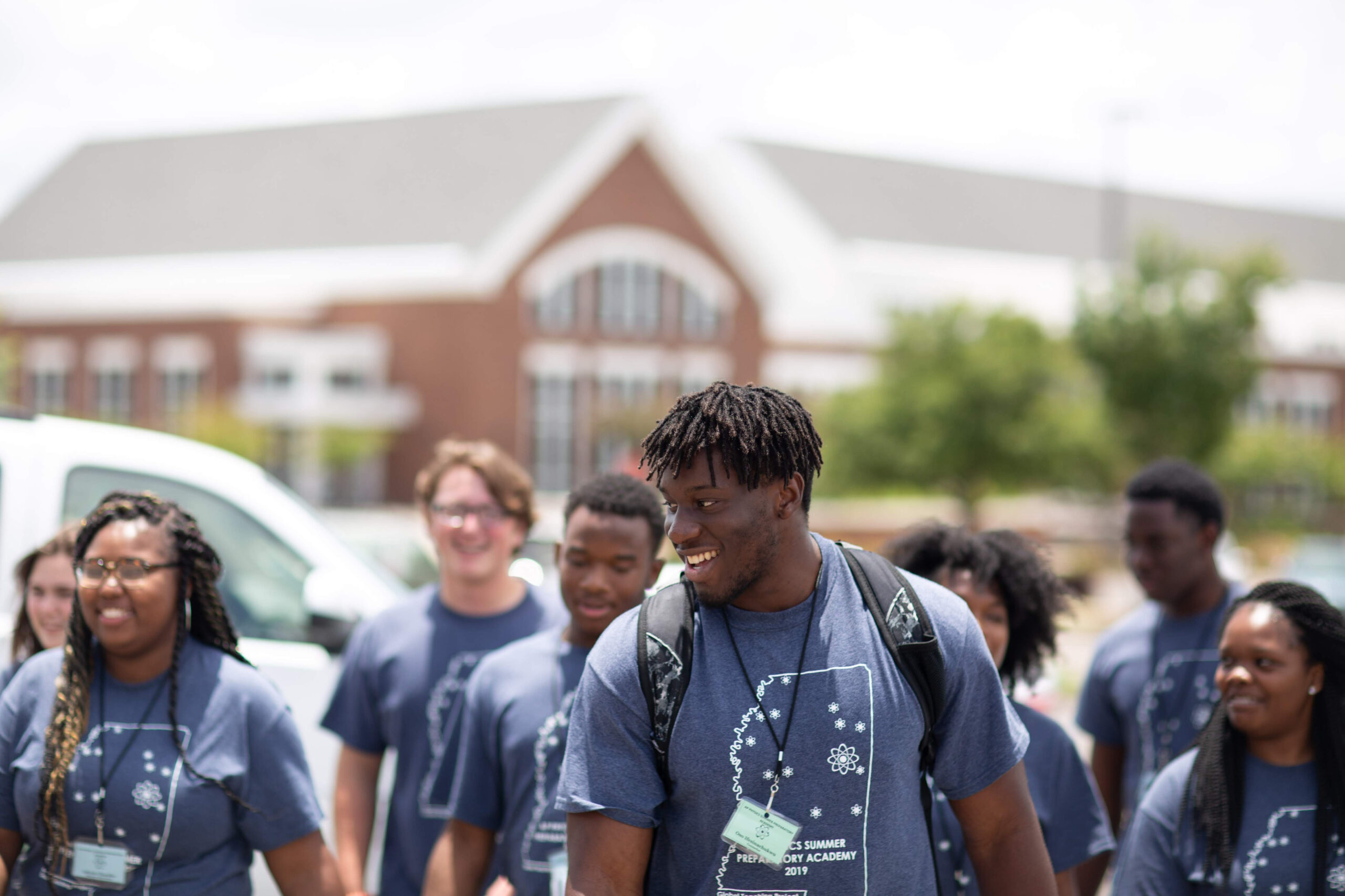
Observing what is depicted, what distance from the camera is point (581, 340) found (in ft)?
152

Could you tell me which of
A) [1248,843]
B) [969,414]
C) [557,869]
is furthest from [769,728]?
[969,414]

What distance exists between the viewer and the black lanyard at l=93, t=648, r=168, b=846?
323 centimetres

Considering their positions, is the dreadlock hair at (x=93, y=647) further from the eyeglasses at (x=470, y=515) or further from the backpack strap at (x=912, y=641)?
the backpack strap at (x=912, y=641)

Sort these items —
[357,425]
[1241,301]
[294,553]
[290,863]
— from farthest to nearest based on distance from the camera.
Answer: [357,425] → [1241,301] → [294,553] → [290,863]

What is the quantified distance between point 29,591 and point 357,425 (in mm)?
41076

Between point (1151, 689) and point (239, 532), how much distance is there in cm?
314

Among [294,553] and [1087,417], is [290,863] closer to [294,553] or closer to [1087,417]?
[294,553]

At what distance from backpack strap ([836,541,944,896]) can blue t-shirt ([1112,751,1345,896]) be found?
3.27 feet

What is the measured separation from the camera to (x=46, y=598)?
13.0 feet

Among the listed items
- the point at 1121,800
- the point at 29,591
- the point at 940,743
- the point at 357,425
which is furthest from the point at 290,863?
the point at 357,425

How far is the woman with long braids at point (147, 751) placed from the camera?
3.24m

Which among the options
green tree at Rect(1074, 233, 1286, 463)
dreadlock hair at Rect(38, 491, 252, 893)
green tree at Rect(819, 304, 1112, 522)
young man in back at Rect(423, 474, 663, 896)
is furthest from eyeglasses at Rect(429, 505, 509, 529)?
green tree at Rect(819, 304, 1112, 522)

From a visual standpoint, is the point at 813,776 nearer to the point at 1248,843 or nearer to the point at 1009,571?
the point at 1248,843

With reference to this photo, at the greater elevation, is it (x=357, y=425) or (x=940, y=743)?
(x=357, y=425)
